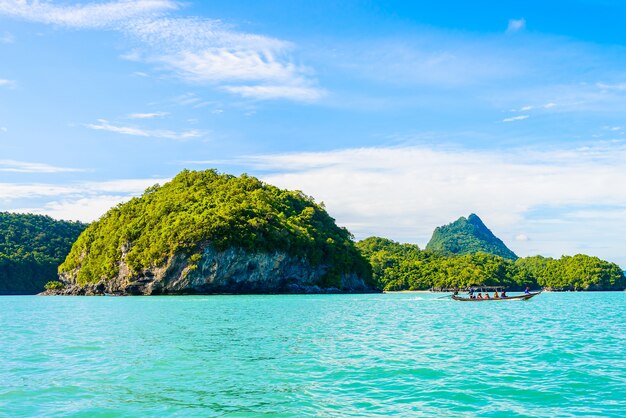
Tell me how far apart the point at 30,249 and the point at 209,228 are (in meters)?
61.6

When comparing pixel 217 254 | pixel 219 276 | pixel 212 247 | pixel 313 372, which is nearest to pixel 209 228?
pixel 212 247

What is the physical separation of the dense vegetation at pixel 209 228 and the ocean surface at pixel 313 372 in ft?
224

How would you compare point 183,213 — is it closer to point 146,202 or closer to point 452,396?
point 146,202

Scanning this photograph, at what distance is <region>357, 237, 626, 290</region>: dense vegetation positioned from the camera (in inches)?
5935

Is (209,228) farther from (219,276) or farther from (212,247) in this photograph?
(219,276)

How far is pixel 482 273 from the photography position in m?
150

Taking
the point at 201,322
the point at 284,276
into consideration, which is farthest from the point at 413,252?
the point at 201,322

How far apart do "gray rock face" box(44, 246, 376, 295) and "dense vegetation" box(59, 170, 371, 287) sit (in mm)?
1521

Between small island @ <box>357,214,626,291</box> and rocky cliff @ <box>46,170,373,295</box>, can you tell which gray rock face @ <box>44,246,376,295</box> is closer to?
rocky cliff @ <box>46,170,373,295</box>

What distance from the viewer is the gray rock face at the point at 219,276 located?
315 feet

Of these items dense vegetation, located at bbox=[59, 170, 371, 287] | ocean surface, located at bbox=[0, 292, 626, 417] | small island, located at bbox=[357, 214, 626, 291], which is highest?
dense vegetation, located at bbox=[59, 170, 371, 287]

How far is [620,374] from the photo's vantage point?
1736 cm

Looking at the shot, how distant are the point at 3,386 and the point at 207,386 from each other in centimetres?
596

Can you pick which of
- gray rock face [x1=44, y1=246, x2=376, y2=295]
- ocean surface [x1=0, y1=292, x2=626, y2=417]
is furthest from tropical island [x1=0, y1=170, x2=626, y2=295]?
ocean surface [x1=0, y1=292, x2=626, y2=417]
